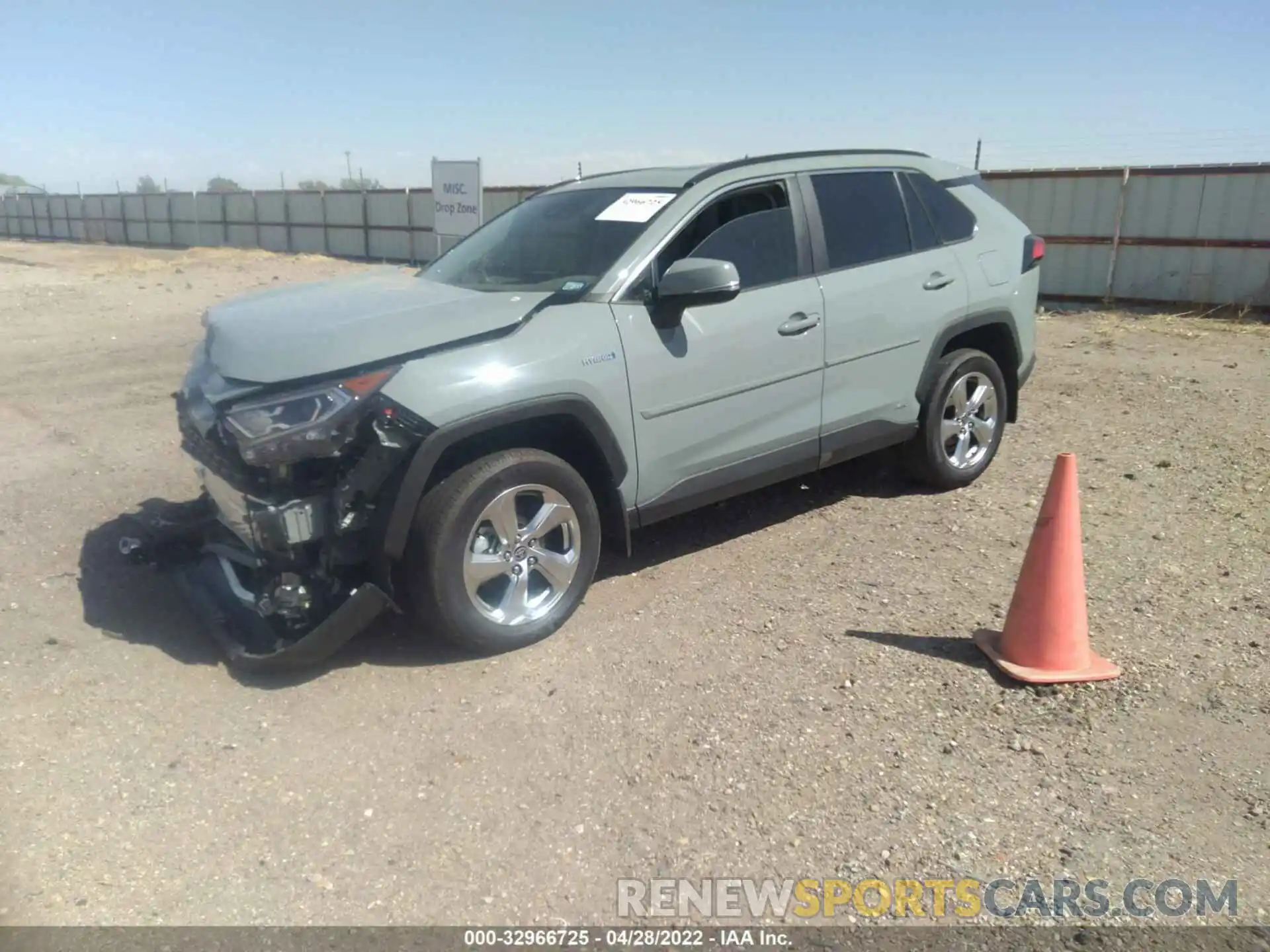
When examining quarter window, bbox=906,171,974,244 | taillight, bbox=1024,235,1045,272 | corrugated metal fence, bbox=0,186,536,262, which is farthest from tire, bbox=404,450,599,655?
corrugated metal fence, bbox=0,186,536,262

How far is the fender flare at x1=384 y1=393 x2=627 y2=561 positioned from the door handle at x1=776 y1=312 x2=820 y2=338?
116 cm

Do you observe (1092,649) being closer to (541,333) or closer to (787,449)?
(787,449)

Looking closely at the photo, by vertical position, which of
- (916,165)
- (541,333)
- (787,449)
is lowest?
(787,449)

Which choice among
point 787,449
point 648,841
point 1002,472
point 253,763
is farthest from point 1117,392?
point 253,763

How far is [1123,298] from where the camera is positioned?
13.5 meters

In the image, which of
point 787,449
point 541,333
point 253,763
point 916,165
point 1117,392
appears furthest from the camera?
point 1117,392

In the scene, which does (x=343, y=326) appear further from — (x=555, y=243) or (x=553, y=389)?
(x=555, y=243)

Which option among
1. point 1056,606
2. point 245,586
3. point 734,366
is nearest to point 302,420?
point 245,586

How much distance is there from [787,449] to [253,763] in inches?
109

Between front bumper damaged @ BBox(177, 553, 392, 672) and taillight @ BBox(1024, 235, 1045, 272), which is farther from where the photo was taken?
taillight @ BBox(1024, 235, 1045, 272)

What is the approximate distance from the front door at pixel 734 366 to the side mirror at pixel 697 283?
158 mm

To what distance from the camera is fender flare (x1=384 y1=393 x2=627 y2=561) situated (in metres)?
3.60

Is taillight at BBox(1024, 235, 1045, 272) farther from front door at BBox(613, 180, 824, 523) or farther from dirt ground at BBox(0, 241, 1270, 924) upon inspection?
front door at BBox(613, 180, 824, 523)

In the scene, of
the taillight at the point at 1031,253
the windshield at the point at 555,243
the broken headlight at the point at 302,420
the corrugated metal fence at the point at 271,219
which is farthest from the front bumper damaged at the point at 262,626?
the corrugated metal fence at the point at 271,219
